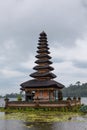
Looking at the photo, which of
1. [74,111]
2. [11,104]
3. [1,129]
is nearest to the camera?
[1,129]

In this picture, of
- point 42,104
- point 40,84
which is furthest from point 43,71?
point 42,104

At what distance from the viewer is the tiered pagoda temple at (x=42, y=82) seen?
201 ft

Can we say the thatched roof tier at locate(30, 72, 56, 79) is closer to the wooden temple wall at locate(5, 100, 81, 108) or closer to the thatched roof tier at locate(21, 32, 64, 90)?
the thatched roof tier at locate(21, 32, 64, 90)

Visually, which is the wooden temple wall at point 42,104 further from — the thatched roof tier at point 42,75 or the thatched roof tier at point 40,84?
the thatched roof tier at point 42,75

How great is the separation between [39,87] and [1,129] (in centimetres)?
3042

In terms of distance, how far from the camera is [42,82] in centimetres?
6197

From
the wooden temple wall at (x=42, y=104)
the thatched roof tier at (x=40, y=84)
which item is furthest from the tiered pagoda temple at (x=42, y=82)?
the wooden temple wall at (x=42, y=104)

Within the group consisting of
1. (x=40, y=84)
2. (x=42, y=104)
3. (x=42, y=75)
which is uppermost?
(x=42, y=75)

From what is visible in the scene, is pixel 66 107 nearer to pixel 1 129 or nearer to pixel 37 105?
pixel 37 105

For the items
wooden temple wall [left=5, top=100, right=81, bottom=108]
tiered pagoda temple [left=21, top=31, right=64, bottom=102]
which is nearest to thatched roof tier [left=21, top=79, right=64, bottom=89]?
tiered pagoda temple [left=21, top=31, right=64, bottom=102]

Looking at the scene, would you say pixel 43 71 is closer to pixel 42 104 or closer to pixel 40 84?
pixel 40 84

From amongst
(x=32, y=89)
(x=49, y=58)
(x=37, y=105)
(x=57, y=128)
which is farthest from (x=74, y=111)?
(x=57, y=128)

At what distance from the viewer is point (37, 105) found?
5722 centimetres

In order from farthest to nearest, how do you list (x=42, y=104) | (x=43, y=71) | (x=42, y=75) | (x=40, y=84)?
1. (x=43, y=71)
2. (x=42, y=75)
3. (x=40, y=84)
4. (x=42, y=104)
